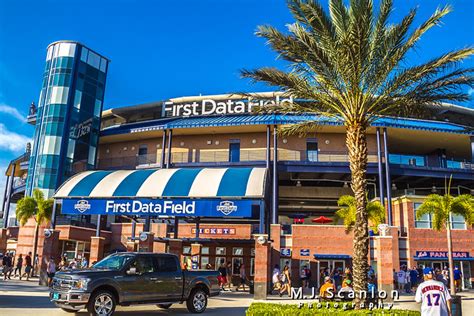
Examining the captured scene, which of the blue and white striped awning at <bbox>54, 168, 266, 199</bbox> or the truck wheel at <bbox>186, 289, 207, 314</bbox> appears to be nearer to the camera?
the truck wheel at <bbox>186, 289, 207, 314</bbox>

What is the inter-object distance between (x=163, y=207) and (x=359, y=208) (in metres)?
12.0

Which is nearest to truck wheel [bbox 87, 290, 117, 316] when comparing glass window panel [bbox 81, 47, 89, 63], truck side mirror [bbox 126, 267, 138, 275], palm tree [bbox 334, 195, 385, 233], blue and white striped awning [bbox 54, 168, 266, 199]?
truck side mirror [bbox 126, 267, 138, 275]

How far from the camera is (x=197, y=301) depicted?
46.9 ft

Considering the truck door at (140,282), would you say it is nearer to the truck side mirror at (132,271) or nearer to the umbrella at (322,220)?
the truck side mirror at (132,271)

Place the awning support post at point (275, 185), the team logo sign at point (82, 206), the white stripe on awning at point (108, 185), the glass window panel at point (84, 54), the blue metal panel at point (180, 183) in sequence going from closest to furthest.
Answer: the blue metal panel at point (180, 183), the team logo sign at point (82, 206), the white stripe on awning at point (108, 185), the awning support post at point (275, 185), the glass window panel at point (84, 54)

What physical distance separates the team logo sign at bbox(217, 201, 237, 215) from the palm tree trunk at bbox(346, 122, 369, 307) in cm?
915

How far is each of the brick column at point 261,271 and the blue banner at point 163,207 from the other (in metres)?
1.76

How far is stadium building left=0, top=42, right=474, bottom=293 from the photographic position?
2384cm

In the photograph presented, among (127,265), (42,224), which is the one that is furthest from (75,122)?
(127,265)

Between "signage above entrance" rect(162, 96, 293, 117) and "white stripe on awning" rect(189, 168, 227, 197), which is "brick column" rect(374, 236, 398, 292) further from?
"signage above entrance" rect(162, 96, 293, 117)

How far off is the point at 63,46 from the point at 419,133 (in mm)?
32345

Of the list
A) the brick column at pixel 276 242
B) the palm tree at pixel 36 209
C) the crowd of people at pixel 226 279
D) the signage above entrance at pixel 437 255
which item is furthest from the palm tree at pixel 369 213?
the palm tree at pixel 36 209

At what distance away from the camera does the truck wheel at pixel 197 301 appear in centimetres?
1416

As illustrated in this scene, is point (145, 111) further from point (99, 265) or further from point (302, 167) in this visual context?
point (99, 265)
